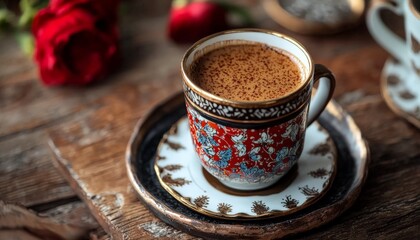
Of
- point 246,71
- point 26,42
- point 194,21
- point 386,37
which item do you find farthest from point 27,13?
point 386,37

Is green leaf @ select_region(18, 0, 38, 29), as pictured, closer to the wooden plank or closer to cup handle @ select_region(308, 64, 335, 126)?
the wooden plank

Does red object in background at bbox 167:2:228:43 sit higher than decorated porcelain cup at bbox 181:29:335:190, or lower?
lower

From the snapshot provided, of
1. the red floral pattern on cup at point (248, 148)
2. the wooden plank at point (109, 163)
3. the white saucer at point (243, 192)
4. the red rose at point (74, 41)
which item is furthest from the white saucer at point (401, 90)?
the red rose at point (74, 41)

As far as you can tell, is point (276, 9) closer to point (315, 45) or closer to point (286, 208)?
point (315, 45)

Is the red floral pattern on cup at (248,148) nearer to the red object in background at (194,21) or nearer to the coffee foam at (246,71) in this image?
the coffee foam at (246,71)

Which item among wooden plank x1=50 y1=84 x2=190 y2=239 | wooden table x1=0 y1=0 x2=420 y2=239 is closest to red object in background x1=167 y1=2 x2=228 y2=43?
wooden table x1=0 y1=0 x2=420 y2=239

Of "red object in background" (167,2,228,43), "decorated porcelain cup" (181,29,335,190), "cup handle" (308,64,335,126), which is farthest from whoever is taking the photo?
"red object in background" (167,2,228,43)

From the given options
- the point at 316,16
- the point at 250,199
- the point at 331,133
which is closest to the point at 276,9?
the point at 316,16

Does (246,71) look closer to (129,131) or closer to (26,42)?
(129,131)
